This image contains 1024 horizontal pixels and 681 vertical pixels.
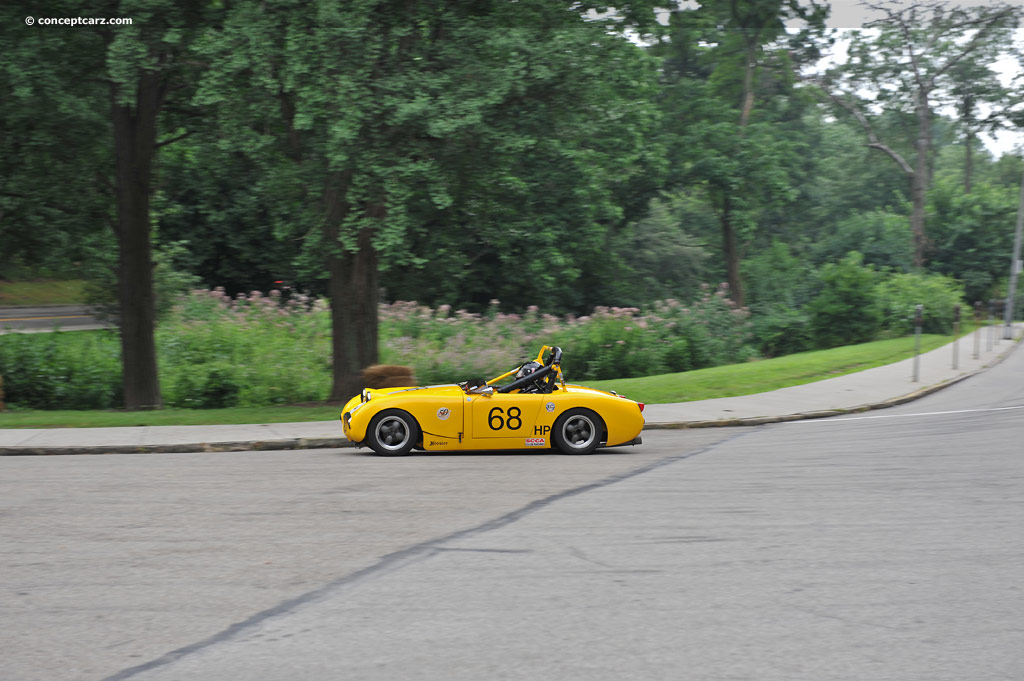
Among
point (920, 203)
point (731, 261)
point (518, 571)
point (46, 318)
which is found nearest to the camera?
point (518, 571)

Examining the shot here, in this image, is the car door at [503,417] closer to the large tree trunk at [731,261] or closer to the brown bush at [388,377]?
the brown bush at [388,377]

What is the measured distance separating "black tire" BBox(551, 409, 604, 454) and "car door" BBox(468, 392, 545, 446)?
0.35 metres

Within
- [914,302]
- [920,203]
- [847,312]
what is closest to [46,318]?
[847,312]

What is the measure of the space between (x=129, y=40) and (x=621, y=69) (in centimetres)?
1049

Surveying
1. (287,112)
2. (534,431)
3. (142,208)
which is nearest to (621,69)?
(287,112)

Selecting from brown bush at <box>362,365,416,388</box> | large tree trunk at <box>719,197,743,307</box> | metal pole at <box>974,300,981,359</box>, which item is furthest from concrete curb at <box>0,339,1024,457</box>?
large tree trunk at <box>719,197,743,307</box>

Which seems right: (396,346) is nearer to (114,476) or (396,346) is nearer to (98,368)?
(98,368)

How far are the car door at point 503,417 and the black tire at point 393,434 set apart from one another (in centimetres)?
76

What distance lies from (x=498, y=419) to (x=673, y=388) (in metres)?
8.66

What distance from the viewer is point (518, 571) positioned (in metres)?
6.97

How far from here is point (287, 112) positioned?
60.1 feet

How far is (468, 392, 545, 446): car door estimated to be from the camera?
13.1m

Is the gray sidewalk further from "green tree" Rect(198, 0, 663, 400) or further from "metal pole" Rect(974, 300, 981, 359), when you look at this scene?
"metal pole" Rect(974, 300, 981, 359)

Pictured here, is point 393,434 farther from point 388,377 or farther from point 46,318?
point 46,318
